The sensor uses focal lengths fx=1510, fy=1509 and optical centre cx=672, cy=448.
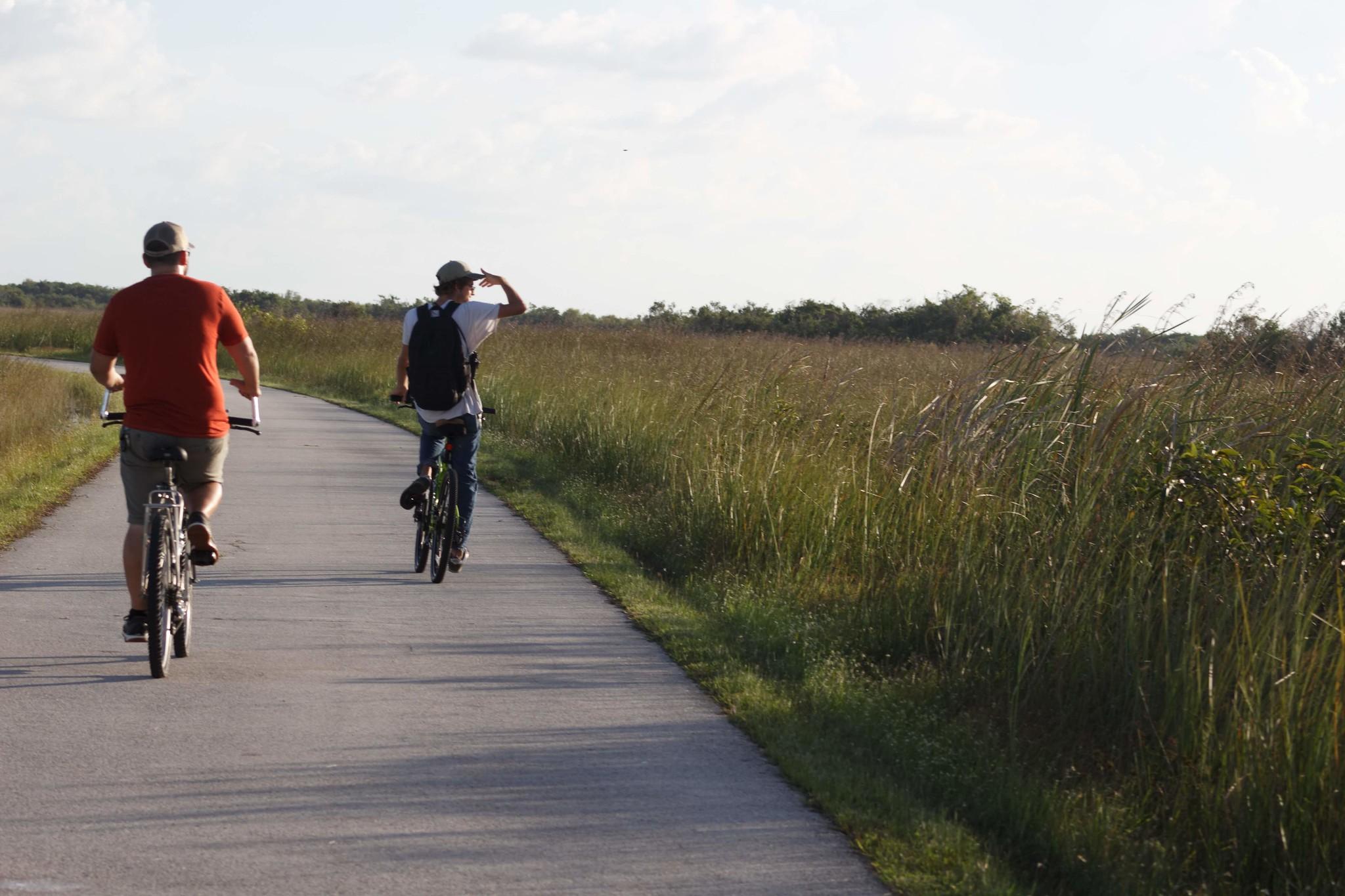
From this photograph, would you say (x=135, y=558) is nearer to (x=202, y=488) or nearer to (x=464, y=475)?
(x=202, y=488)

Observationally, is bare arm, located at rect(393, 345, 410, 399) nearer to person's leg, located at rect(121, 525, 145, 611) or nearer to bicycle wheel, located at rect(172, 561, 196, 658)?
bicycle wheel, located at rect(172, 561, 196, 658)

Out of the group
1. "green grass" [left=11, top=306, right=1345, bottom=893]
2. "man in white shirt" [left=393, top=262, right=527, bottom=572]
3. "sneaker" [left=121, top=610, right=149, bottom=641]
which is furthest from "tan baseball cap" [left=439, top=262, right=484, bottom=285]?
"sneaker" [left=121, top=610, right=149, bottom=641]

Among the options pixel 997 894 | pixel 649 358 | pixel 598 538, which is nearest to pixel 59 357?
pixel 649 358

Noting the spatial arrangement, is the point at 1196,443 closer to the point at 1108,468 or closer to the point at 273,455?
the point at 1108,468

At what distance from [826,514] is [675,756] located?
4.16 meters

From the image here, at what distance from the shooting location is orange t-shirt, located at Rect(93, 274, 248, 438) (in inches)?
262

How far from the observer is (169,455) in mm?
6676

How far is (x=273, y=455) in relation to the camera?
17.7 meters

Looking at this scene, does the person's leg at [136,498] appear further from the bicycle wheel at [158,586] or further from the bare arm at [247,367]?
the bare arm at [247,367]

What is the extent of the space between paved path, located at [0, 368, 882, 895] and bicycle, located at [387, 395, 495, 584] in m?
0.20

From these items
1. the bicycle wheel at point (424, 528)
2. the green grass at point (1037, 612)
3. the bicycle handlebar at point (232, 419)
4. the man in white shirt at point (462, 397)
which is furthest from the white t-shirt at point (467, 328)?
the bicycle handlebar at point (232, 419)

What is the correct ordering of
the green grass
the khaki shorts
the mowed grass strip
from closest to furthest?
the green grass < the khaki shorts < the mowed grass strip

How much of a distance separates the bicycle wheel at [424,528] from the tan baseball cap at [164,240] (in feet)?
10.6

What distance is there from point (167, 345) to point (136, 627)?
50.4 inches
